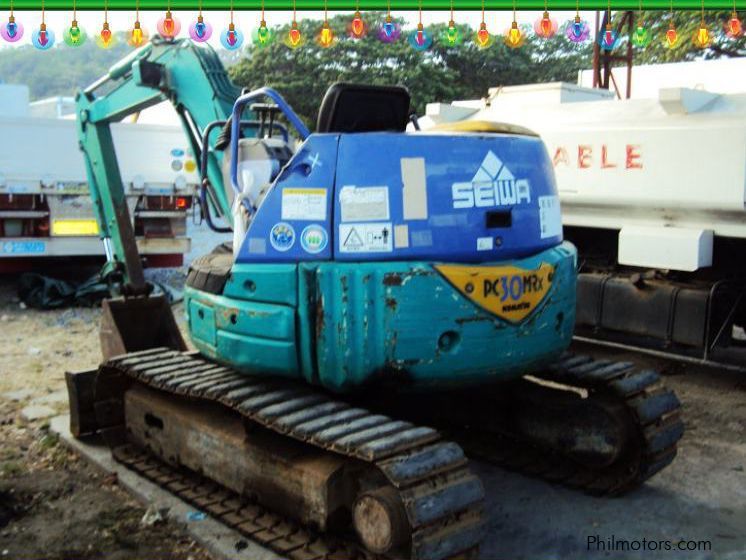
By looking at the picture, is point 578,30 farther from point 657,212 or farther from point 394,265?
point 394,265

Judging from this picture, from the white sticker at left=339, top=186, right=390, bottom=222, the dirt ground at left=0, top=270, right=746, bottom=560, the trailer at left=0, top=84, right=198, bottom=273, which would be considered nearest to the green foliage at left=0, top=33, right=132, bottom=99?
the trailer at left=0, top=84, right=198, bottom=273

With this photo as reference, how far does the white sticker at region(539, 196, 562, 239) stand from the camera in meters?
4.44

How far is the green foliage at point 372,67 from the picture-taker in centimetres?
2042

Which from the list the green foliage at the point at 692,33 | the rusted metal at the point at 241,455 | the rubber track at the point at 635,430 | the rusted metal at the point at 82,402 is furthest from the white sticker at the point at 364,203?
the green foliage at the point at 692,33

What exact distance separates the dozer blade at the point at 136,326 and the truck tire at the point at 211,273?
126cm

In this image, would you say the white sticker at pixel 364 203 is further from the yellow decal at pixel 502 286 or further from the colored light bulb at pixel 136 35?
the colored light bulb at pixel 136 35

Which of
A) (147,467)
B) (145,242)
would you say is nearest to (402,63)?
(145,242)

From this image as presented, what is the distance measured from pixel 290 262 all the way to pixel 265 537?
125cm

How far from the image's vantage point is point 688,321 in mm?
6824

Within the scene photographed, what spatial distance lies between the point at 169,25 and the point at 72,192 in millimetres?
5660

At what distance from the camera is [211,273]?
4.57m

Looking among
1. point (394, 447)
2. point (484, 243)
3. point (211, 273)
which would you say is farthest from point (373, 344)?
point (211, 273)

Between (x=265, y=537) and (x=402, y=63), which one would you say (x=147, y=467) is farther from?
(x=402, y=63)

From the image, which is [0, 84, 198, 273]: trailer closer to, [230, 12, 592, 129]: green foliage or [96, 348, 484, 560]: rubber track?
[96, 348, 484, 560]: rubber track
